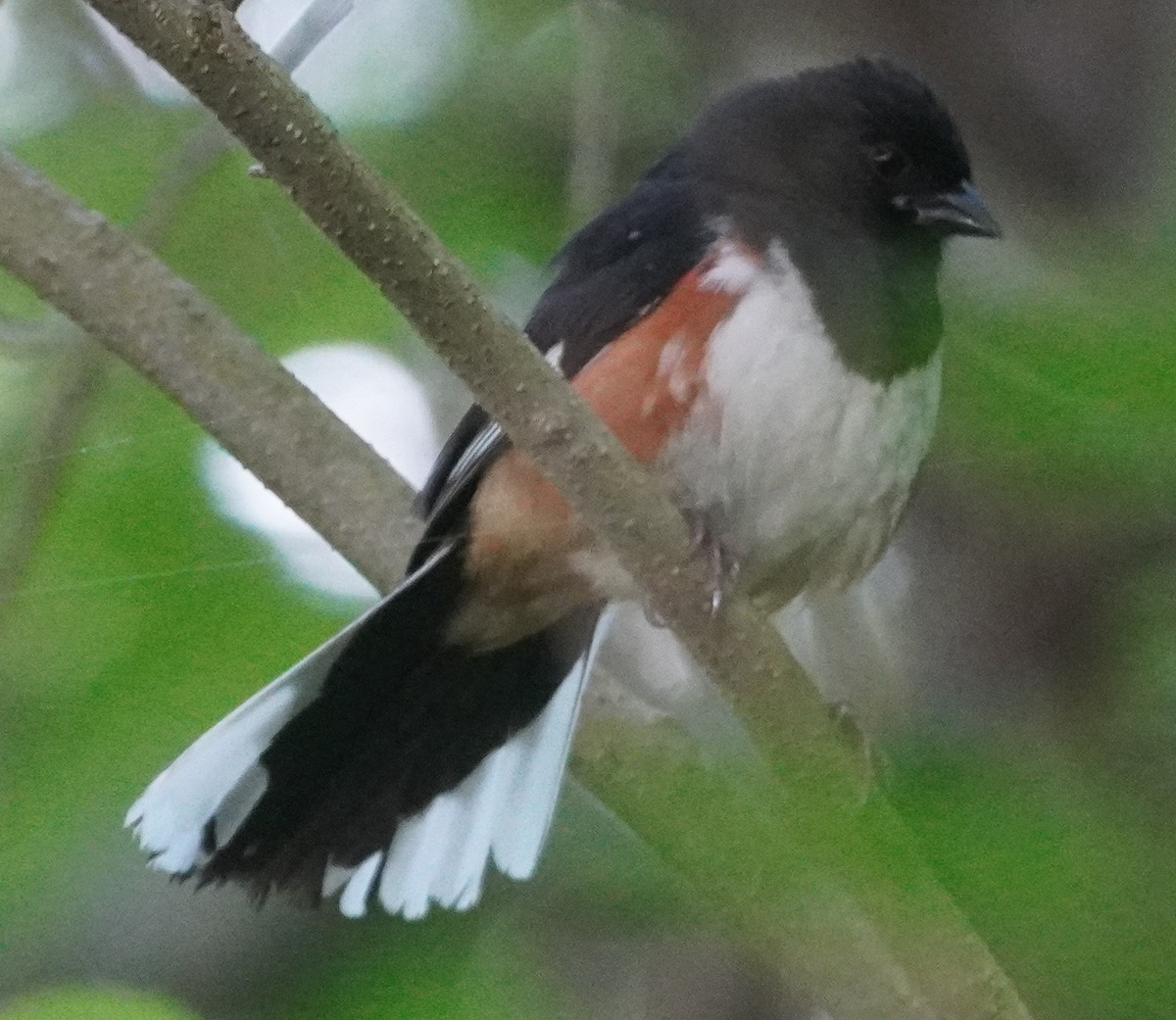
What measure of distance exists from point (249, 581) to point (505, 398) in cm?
36

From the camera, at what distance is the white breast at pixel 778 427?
5.62ft

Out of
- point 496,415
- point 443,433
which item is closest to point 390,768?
point 443,433

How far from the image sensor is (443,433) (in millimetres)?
1879

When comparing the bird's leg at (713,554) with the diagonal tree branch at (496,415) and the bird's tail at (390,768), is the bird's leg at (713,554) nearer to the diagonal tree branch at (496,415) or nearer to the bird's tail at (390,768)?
the diagonal tree branch at (496,415)

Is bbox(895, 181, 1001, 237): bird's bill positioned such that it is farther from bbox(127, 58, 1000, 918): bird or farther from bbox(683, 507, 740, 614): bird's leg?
bbox(683, 507, 740, 614): bird's leg

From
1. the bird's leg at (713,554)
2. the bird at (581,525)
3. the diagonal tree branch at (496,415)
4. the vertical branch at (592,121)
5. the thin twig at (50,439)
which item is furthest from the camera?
the vertical branch at (592,121)

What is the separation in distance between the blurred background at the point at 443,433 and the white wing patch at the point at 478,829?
0.05 meters

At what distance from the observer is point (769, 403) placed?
1721 mm

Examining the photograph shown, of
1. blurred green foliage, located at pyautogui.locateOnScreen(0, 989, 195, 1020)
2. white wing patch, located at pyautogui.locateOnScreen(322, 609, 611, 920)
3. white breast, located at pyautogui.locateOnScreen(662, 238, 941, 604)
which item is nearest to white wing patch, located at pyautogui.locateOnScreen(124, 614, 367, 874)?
white wing patch, located at pyautogui.locateOnScreen(322, 609, 611, 920)

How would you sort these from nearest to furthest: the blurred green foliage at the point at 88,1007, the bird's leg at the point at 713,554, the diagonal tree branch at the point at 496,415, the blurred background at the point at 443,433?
the blurred background at the point at 443,433
the diagonal tree branch at the point at 496,415
the blurred green foliage at the point at 88,1007
the bird's leg at the point at 713,554

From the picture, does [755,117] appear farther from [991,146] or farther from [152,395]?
[152,395]

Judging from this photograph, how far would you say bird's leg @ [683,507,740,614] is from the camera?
4.75 feet

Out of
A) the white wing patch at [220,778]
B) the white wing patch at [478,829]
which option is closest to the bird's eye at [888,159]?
the white wing patch at [478,829]

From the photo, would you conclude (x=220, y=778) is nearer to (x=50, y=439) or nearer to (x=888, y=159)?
(x=50, y=439)
